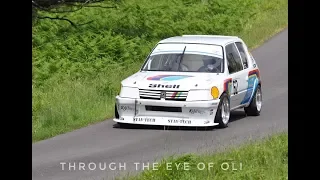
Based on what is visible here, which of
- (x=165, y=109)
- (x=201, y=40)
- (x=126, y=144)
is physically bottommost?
(x=126, y=144)

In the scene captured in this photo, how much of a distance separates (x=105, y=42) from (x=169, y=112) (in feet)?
47.0

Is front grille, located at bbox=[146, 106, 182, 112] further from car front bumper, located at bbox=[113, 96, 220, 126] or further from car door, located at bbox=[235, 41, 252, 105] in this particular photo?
car door, located at bbox=[235, 41, 252, 105]

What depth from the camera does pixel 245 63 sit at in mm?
17875

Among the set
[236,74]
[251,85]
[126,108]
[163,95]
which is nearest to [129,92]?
[126,108]

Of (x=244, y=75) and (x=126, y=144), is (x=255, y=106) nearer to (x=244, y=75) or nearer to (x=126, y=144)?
(x=244, y=75)

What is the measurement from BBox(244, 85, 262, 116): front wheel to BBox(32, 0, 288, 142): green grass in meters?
2.62

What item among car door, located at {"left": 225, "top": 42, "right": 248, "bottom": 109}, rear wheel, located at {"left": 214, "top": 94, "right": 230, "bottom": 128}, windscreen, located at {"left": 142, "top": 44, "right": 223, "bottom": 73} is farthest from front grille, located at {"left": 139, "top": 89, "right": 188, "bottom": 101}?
car door, located at {"left": 225, "top": 42, "right": 248, "bottom": 109}

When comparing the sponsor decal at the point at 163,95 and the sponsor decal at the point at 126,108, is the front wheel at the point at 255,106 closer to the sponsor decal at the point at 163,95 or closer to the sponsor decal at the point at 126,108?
the sponsor decal at the point at 163,95

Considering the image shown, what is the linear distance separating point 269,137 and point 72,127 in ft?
11.8

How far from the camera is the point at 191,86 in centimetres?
1570

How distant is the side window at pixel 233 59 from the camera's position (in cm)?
1723
